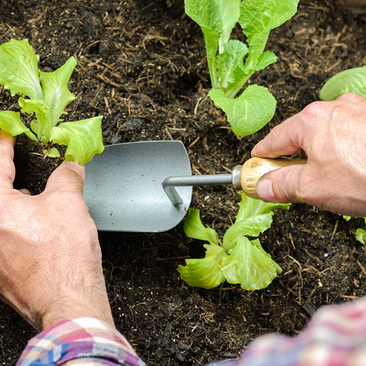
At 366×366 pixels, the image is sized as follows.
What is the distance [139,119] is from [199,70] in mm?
333

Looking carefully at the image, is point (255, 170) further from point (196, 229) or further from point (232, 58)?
point (232, 58)

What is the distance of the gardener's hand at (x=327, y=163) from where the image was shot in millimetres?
1013

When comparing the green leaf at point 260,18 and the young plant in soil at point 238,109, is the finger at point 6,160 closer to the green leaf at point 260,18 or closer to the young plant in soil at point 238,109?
the young plant in soil at point 238,109

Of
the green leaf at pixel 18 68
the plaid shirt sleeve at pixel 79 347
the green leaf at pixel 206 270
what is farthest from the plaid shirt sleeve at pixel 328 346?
the green leaf at pixel 18 68

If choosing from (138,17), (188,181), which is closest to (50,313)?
(188,181)

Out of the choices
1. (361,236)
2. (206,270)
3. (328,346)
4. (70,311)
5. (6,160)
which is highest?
(328,346)

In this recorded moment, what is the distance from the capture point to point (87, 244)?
1.16 m

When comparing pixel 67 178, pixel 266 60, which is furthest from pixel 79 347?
pixel 266 60

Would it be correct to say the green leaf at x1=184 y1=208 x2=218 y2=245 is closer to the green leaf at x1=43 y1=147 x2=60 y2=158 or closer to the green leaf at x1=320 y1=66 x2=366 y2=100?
the green leaf at x1=43 y1=147 x2=60 y2=158

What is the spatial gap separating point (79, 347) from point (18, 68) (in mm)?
739

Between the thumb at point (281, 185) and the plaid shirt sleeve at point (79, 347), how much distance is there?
0.44 meters

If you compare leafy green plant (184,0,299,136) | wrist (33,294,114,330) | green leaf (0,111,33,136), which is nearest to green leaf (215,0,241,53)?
leafy green plant (184,0,299,136)

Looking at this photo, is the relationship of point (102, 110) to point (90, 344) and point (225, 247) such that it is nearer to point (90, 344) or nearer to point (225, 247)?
point (225, 247)

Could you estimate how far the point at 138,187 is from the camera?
1474mm
